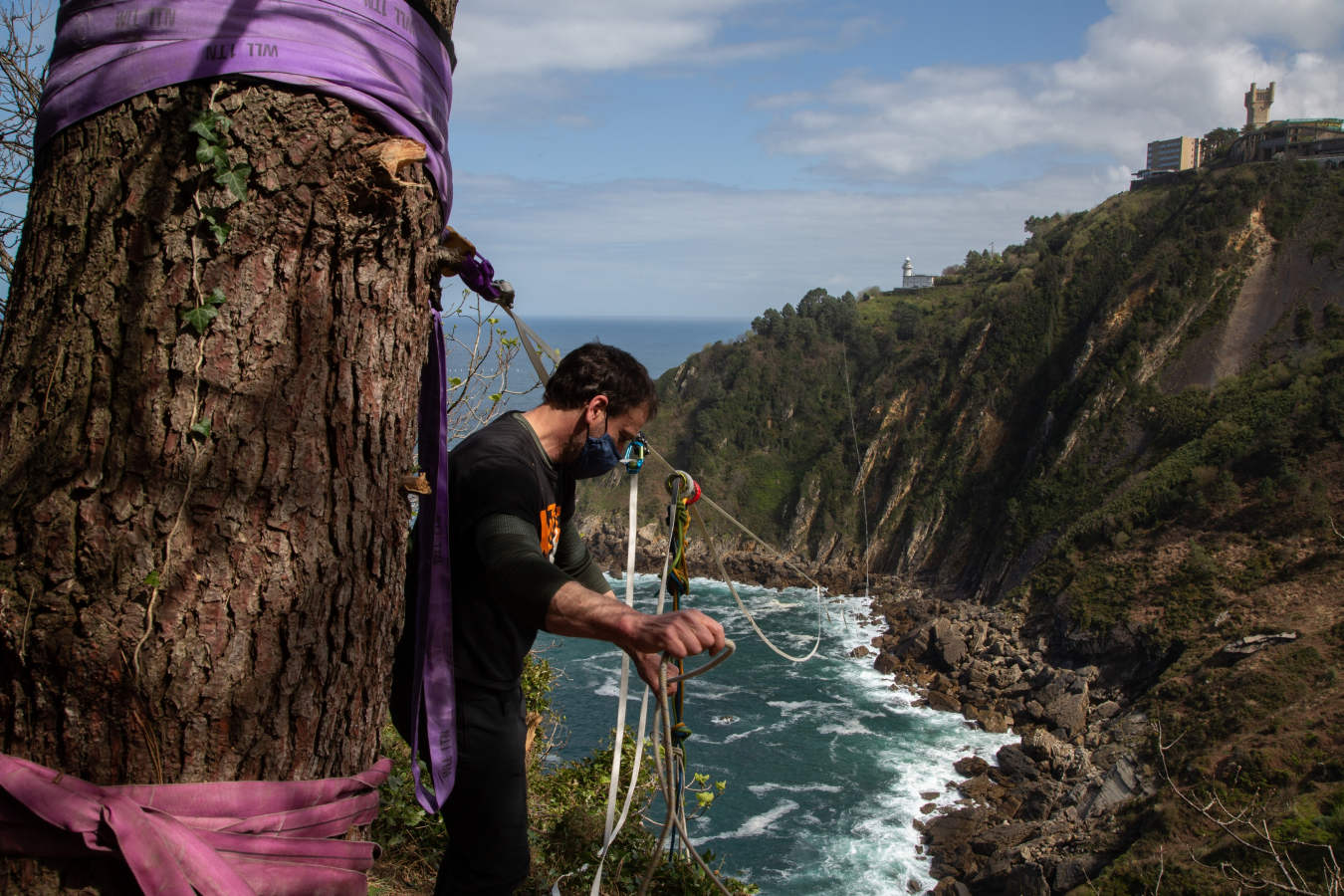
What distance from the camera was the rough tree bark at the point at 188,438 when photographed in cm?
135

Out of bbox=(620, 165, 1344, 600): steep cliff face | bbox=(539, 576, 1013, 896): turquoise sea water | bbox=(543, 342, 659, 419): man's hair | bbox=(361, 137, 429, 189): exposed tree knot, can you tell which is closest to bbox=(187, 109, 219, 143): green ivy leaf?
bbox=(361, 137, 429, 189): exposed tree knot

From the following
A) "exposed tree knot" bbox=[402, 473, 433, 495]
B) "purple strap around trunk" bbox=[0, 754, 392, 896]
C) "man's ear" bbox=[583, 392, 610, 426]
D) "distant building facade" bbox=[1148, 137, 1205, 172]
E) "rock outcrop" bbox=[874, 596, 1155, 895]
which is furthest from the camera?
"distant building facade" bbox=[1148, 137, 1205, 172]

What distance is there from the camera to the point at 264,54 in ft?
4.86

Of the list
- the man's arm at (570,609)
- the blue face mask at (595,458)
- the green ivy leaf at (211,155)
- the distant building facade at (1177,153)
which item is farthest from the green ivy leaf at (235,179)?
the distant building facade at (1177,153)

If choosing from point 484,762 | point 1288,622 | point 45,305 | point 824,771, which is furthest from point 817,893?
point 45,305

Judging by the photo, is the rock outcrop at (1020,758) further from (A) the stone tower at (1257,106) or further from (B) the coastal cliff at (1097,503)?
(A) the stone tower at (1257,106)

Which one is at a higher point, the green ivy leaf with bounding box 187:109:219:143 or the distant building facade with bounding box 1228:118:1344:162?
the distant building facade with bounding box 1228:118:1344:162

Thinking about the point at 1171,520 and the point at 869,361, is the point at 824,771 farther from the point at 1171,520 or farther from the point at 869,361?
the point at 869,361

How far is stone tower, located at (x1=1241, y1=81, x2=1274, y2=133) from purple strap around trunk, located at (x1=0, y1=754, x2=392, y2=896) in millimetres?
69126

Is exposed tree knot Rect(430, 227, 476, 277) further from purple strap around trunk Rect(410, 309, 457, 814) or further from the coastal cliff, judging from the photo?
the coastal cliff

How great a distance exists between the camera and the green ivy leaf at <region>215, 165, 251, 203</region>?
4.67ft

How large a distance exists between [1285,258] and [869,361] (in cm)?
2744

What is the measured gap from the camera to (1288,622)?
103 feet

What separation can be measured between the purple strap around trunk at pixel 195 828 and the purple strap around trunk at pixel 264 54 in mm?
1009
